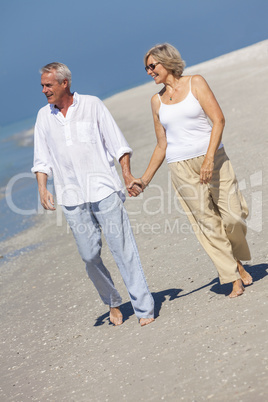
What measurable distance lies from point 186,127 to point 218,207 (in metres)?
0.68

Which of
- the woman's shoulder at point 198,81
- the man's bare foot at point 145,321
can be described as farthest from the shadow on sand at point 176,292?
the woman's shoulder at point 198,81

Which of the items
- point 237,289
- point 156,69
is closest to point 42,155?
point 156,69

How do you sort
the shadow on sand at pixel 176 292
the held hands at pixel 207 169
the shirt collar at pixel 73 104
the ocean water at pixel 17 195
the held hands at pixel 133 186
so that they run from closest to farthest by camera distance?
1. the held hands at pixel 207 169
2. the shirt collar at pixel 73 104
3. the held hands at pixel 133 186
4. the shadow on sand at pixel 176 292
5. the ocean water at pixel 17 195

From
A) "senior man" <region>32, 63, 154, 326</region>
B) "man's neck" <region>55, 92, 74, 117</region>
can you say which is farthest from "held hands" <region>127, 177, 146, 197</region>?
"man's neck" <region>55, 92, 74, 117</region>

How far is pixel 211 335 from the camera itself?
5105 mm

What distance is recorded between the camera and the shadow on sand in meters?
6.05

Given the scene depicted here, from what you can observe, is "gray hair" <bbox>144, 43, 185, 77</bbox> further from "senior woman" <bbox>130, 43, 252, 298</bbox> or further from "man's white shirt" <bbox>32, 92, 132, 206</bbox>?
"man's white shirt" <bbox>32, 92, 132, 206</bbox>

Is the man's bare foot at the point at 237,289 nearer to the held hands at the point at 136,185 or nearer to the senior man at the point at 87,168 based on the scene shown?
the senior man at the point at 87,168

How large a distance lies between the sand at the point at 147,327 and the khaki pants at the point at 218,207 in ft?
1.11

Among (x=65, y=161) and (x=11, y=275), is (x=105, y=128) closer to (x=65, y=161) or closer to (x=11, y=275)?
(x=65, y=161)

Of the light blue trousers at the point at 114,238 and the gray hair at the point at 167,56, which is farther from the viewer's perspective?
the light blue trousers at the point at 114,238

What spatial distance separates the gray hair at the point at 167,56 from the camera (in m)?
5.54

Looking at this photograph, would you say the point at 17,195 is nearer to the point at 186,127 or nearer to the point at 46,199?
the point at 46,199

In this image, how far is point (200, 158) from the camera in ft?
18.4
